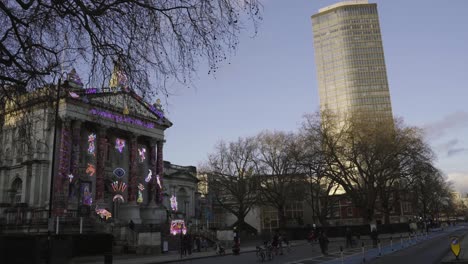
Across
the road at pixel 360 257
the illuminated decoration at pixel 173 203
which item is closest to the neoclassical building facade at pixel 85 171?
the illuminated decoration at pixel 173 203

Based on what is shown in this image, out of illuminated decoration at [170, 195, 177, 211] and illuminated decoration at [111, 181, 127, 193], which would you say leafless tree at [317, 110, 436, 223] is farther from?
illuminated decoration at [111, 181, 127, 193]

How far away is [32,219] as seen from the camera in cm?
3778

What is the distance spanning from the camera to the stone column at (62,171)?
126 feet

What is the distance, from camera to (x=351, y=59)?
150125mm

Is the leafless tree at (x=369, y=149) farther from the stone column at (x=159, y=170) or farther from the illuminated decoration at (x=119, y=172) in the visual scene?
the illuminated decoration at (x=119, y=172)

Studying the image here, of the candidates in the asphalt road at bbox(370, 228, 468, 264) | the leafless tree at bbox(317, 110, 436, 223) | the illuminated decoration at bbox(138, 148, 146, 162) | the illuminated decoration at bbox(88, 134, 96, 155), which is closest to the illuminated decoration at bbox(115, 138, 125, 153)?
the illuminated decoration at bbox(88, 134, 96, 155)

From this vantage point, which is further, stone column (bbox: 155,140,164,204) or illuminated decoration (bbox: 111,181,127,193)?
stone column (bbox: 155,140,164,204)

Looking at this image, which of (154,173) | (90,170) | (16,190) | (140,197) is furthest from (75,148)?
(154,173)

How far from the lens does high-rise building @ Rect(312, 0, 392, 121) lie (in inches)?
5679

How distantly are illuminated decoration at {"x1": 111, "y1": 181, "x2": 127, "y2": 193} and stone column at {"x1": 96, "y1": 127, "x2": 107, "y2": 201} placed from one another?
3.47 m

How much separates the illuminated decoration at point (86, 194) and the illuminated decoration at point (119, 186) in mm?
5044

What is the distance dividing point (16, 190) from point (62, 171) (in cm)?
810

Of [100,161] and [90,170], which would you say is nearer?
[90,170]

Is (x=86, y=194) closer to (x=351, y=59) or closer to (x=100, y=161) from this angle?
(x=100, y=161)
